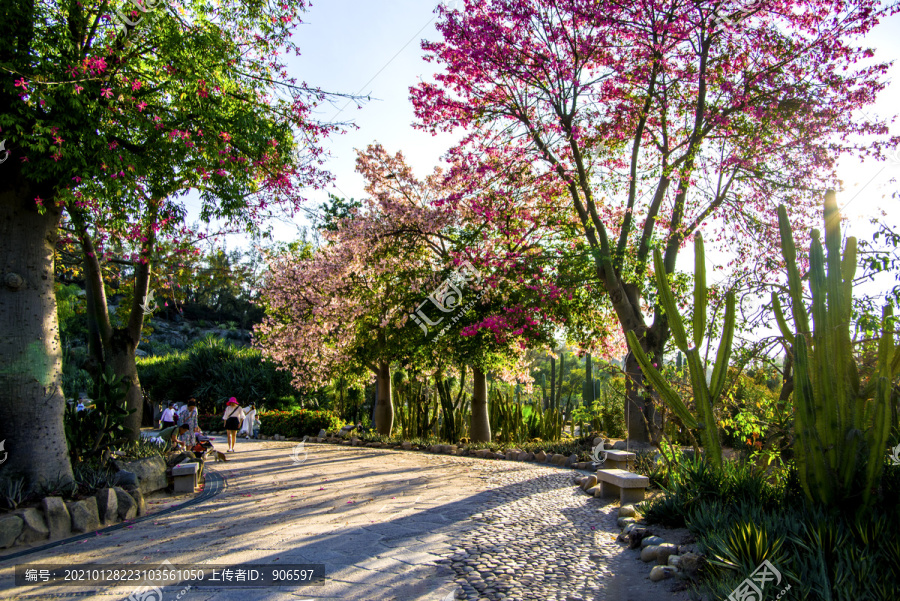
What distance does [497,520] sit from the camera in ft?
19.0

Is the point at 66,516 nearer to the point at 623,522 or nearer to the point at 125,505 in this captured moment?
the point at 125,505

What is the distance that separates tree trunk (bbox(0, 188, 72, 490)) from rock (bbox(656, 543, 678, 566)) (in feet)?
19.4

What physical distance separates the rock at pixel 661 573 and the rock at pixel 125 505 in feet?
17.5

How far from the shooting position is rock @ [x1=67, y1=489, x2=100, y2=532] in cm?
530

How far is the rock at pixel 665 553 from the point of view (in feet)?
13.6

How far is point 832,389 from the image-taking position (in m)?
4.13

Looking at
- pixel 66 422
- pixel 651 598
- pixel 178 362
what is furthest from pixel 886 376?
pixel 178 362

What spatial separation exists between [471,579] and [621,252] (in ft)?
21.9

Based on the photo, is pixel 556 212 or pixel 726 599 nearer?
pixel 726 599

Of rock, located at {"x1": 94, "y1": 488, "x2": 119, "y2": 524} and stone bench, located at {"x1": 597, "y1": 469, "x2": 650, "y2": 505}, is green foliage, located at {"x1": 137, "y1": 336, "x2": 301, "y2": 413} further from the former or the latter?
stone bench, located at {"x1": 597, "y1": 469, "x2": 650, "y2": 505}

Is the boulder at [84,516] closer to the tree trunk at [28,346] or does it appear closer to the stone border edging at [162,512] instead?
the stone border edging at [162,512]

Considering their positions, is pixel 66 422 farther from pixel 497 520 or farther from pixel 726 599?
pixel 726 599

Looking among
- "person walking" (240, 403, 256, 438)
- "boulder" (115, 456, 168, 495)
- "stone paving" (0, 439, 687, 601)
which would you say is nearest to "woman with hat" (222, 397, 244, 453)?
"stone paving" (0, 439, 687, 601)

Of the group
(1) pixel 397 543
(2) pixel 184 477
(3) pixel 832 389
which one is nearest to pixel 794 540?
(3) pixel 832 389
